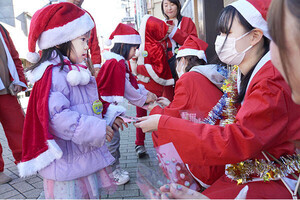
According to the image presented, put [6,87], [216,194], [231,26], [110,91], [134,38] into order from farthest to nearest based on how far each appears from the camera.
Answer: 1. [134,38]
2. [6,87]
3. [110,91]
4. [231,26]
5. [216,194]

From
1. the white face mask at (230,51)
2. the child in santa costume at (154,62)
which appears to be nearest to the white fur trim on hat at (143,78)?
the child in santa costume at (154,62)

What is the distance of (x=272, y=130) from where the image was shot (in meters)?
1.29

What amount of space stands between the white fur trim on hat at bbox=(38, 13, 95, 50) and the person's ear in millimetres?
1278

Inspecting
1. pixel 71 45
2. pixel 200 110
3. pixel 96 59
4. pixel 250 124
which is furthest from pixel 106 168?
pixel 96 59

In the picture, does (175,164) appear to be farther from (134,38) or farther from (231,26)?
(134,38)

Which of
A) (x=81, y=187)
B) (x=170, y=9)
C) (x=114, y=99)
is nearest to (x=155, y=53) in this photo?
(x=170, y=9)

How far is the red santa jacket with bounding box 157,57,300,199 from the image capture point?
4.24 ft

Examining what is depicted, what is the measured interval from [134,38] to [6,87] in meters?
1.90

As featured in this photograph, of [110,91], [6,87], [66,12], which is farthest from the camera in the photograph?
[6,87]

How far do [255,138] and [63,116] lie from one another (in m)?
1.22

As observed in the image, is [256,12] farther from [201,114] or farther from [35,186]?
[35,186]

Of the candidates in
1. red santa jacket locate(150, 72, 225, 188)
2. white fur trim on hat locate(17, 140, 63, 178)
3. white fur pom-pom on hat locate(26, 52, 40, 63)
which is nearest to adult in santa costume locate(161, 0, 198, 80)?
red santa jacket locate(150, 72, 225, 188)

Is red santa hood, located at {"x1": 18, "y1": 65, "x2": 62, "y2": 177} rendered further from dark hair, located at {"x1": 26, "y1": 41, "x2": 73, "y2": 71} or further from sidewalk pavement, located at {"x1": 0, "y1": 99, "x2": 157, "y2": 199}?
sidewalk pavement, located at {"x1": 0, "y1": 99, "x2": 157, "y2": 199}

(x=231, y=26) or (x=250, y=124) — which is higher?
(x=231, y=26)
